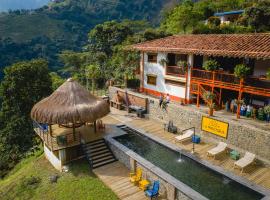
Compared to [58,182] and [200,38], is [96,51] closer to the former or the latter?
[200,38]

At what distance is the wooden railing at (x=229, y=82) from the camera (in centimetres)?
1807

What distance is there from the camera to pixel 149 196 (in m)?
13.5

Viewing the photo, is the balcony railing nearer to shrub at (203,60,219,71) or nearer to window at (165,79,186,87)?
window at (165,79,186,87)

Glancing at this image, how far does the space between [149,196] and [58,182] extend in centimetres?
711

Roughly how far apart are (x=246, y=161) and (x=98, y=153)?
1067cm

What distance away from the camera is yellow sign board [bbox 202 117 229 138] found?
17.9 metres

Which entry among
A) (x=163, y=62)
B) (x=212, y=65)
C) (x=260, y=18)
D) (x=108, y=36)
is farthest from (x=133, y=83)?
(x=108, y=36)

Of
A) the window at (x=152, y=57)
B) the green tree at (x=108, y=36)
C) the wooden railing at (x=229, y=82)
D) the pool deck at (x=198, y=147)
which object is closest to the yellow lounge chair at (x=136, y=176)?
the pool deck at (x=198, y=147)

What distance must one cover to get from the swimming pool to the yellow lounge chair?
1.33 m

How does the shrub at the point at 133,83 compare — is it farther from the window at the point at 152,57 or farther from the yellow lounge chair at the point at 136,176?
the yellow lounge chair at the point at 136,176

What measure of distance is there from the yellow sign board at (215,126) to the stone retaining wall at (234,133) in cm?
29

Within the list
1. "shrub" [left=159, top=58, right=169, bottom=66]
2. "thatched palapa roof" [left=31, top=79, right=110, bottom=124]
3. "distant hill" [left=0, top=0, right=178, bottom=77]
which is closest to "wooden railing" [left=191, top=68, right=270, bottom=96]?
"shrub" [left=159, top=58, right=169, bottom=66]

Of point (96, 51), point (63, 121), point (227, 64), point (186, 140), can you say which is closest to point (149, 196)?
point (186, 140)

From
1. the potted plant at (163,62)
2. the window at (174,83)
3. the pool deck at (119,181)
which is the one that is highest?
the potted plant at (163,62)
